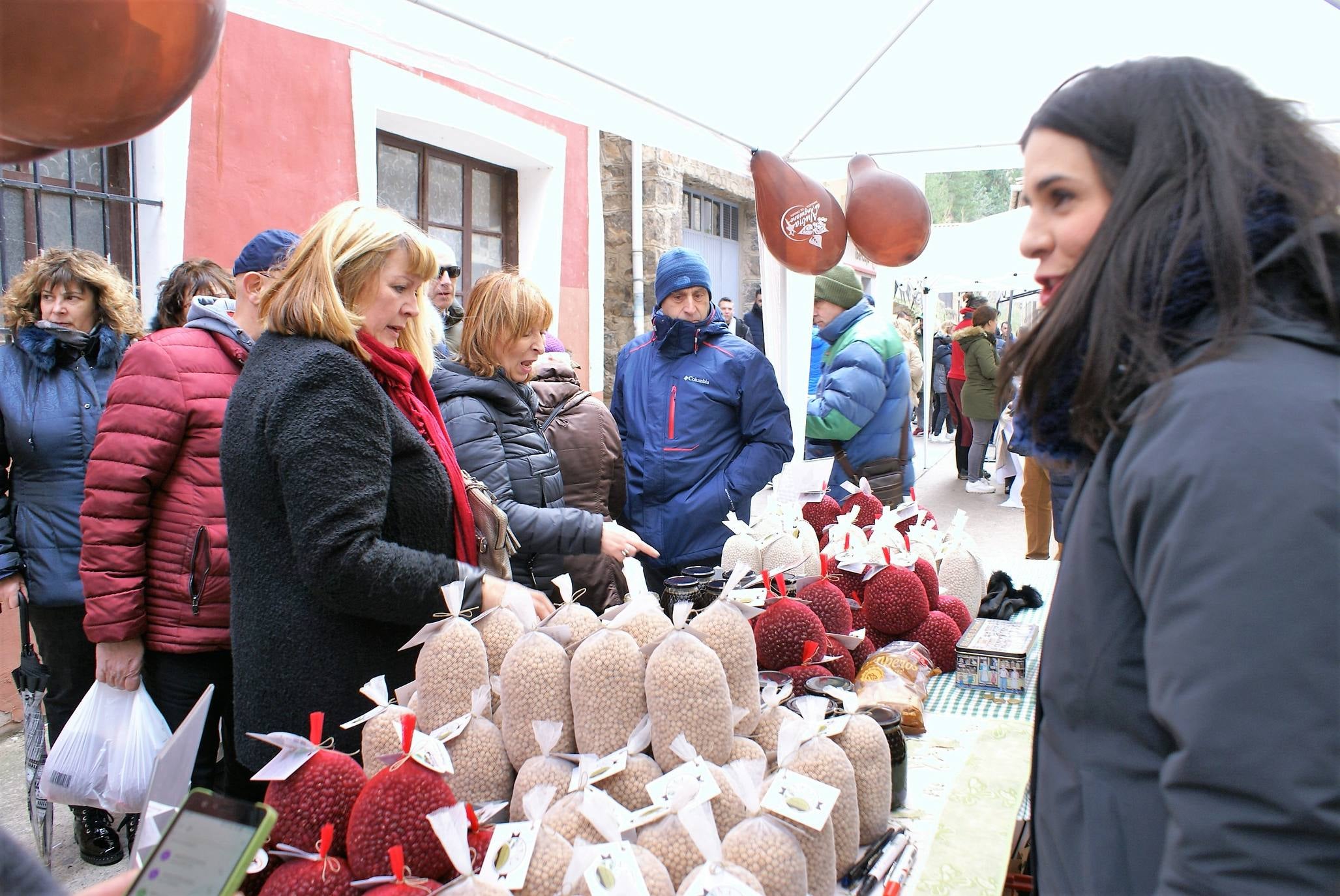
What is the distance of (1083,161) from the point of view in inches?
29.4

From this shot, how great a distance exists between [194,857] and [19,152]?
0.66m

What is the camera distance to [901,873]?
122 centimetres

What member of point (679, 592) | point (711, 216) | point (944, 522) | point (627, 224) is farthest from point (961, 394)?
point (679, 592)

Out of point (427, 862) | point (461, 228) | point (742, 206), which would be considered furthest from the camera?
point (742, 206)

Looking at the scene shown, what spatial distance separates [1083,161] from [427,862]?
100 cm

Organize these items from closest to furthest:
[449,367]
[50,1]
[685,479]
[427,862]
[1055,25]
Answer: [50,1]
[427,862]
[449,367]
[685,479]
[1055,25]

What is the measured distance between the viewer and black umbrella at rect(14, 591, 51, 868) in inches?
95.0

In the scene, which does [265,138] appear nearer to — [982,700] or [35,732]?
[35,732]

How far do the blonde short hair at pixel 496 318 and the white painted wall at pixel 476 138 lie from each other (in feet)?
5.34

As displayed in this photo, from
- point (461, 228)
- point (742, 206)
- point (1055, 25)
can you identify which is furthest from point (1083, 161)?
point (742, 206)

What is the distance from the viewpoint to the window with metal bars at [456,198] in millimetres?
4867

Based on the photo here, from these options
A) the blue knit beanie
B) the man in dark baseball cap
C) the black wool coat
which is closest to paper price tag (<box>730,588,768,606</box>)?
the black wool coat

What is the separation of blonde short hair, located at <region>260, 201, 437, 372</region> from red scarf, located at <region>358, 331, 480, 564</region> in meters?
0.05

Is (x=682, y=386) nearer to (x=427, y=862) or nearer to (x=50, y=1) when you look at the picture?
(x=427, y=862)
